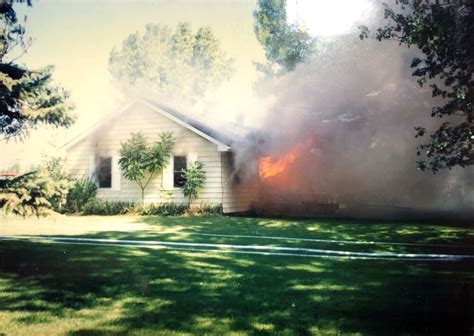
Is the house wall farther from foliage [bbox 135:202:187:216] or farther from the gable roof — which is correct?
foliage [bbox 135:202:187:216]

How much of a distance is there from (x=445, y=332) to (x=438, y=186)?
19.7 metres

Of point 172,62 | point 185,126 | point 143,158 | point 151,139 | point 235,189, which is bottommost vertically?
point 235,189

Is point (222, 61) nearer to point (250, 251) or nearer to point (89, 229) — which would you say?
point (89, 229)

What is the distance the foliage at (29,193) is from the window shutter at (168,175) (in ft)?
39.6

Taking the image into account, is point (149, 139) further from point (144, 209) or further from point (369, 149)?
point (369, 149)

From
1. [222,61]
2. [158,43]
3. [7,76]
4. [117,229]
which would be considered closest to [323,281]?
[7,76]

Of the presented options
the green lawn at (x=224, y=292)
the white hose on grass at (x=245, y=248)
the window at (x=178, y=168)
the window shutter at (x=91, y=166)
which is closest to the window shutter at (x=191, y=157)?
the window at (x=178, y=168)

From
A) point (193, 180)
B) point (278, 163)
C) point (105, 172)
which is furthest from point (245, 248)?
point (105, 172)

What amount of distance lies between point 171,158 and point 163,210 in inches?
100

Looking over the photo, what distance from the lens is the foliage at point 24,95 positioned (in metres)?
6.25

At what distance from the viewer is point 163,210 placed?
17203 mm

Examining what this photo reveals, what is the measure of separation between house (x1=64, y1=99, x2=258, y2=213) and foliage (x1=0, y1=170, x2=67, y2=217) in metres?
11.4

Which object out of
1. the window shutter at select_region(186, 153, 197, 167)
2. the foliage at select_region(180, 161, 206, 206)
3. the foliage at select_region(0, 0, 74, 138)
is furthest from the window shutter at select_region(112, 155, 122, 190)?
the foliage at select_region(0, 0, 74, 138)

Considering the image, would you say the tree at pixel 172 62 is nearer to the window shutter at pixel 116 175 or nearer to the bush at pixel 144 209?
the window shutter at pixel 116 175
